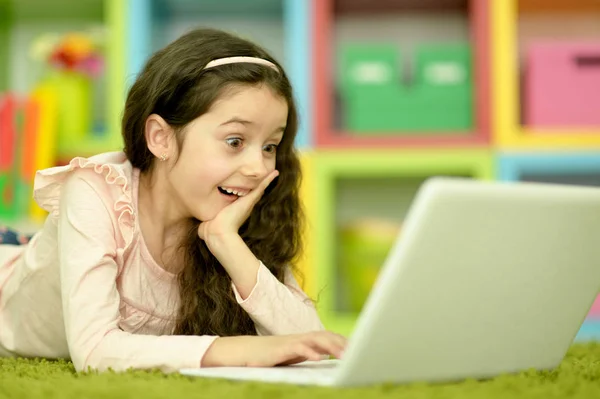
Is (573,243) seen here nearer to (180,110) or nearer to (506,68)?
(180,110)

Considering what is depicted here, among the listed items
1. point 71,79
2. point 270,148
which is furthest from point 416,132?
point 270,148

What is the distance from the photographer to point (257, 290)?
1217mm

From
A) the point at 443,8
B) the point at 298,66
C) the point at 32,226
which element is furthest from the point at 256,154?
the point at 443,8

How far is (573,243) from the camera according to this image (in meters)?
0.84

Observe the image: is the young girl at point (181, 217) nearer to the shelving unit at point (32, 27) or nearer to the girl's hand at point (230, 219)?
the girl's hand at point (230, 219)

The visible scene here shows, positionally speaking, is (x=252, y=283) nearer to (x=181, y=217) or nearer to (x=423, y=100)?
(x=181, y=217)

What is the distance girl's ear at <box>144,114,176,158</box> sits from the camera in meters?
1.31

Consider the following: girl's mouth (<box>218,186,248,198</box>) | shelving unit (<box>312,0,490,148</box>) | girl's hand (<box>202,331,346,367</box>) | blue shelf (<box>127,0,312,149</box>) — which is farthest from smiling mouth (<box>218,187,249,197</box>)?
shelving unit (<box>312,0,490,148</box>)

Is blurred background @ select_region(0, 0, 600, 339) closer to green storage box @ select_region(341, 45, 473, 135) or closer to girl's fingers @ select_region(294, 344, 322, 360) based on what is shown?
green storage box @ select_region(341, 45, 473, 135)

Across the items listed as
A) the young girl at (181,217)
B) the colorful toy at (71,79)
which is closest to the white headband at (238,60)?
the young girl at (181,217)

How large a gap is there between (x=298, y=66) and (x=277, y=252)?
106cm

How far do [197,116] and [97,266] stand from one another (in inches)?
11.3

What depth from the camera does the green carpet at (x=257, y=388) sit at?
746 mm

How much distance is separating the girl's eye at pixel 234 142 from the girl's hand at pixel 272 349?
0.35m
